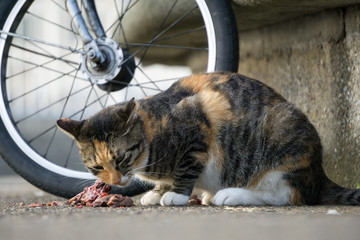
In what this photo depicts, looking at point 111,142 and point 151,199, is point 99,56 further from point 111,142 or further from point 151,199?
point 151,199

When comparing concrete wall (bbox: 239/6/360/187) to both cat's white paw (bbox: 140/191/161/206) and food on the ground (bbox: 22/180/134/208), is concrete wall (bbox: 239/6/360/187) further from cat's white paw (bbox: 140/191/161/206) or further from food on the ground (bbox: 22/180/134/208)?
food on the ground (bbox: 22/180/134/208)

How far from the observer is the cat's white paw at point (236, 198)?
7.34 feet

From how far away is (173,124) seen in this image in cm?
232

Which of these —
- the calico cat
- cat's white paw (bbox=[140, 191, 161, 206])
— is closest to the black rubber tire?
the calico cat

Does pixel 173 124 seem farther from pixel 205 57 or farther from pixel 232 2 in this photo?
pixel 205 57

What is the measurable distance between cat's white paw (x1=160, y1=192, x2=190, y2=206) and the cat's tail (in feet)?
1.94

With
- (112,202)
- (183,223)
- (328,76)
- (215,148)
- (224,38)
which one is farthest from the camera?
(328,76)

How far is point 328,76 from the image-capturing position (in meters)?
3.04

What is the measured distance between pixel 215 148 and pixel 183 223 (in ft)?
2.46

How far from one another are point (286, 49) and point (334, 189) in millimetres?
1393

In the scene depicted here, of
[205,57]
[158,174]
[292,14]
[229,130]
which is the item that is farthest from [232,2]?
[205,57]

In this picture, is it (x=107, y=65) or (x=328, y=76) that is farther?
(x=328, y=76)

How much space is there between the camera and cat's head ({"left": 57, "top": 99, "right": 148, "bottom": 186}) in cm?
224

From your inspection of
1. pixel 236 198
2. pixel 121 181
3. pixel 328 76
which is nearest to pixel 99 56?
pixel 121 181
